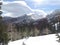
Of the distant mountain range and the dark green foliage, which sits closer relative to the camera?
the dark green foliage

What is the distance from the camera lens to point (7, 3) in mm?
8688

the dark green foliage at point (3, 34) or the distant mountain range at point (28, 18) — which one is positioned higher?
the distant mountain range at point (28, 18)

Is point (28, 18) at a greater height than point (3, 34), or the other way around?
point (28, 18)

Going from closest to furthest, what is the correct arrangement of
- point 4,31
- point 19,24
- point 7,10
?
point 4,31 → point 19,24 → point 7,10

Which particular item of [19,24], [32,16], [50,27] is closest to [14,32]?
[19,24]

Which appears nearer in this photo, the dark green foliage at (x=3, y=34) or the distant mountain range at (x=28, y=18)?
the dark green foliage at (x=3, y=34)

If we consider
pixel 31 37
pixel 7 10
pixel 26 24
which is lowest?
pixel 31 37

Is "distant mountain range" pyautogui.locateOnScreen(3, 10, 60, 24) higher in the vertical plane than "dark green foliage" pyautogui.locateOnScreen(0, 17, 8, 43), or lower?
higher

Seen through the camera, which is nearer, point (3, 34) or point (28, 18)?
point (3, 34)

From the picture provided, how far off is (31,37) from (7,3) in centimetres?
192

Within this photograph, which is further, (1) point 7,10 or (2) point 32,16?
(1) point 7,10

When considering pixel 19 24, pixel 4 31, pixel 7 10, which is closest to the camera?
pixel 4 31

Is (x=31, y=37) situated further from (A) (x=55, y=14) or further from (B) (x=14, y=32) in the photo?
(A) (x=55, y=14)

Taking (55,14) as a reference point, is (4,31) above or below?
below
